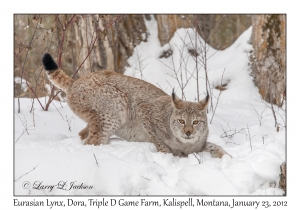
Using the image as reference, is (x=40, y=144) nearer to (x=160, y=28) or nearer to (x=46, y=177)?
(x=46, y=177)

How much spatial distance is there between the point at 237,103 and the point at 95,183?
498cm

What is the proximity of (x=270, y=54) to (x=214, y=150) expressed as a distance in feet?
13.8

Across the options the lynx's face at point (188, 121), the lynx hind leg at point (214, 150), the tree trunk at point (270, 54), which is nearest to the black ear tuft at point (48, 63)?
the lynx's face at point (188, 121)

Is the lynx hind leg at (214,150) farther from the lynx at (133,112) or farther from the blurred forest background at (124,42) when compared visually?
the blurred forest background at (124,42)

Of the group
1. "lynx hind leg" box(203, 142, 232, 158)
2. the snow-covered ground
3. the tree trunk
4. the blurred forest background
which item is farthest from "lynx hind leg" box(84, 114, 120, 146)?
the tree trunk

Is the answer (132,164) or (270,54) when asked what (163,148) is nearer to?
(132,164)

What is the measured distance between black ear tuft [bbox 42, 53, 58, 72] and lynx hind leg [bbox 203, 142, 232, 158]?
238 centimetres

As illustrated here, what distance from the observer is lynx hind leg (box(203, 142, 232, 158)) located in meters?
5.22

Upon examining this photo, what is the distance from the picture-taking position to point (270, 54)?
8.89 m

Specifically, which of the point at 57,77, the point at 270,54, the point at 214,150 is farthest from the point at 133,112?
the point at 270,54

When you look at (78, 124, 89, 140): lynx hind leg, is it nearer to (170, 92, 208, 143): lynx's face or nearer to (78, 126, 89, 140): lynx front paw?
(78, 126, 89, 140): lynx front paw

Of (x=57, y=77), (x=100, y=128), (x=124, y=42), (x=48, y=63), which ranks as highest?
(x=124, y=42)

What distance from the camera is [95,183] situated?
13.8ft
